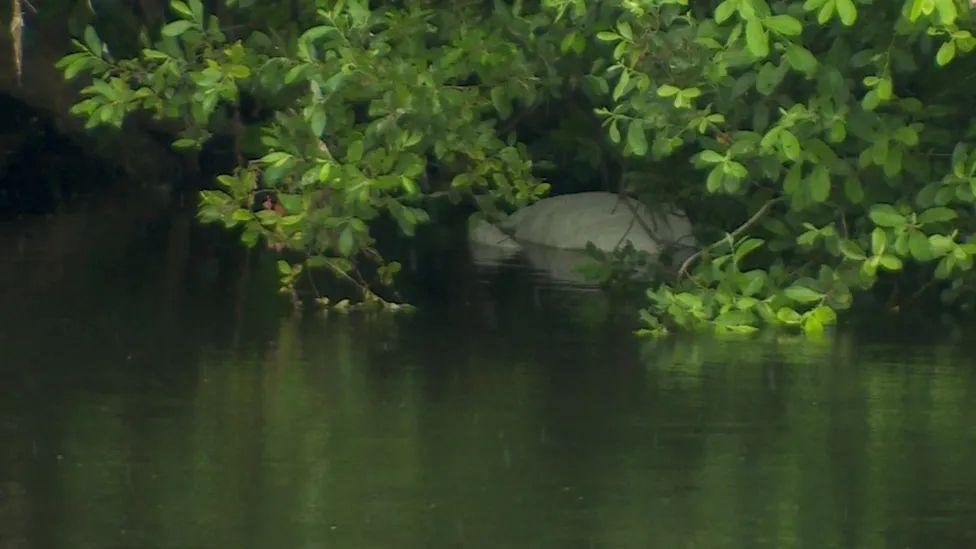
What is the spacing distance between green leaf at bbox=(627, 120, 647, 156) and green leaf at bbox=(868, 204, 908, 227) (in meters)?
1.13

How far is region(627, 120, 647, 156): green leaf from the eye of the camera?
402 inches

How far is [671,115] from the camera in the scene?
10414 millimetres

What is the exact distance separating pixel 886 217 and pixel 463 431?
9.97 ft

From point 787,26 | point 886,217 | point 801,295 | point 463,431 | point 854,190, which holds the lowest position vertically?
point 463,431

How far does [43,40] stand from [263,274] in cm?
615

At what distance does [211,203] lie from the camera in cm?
1128

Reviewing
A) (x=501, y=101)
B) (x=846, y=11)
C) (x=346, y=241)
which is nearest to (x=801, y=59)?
(x=846, y=11)

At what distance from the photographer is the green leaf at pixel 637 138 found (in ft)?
33.5

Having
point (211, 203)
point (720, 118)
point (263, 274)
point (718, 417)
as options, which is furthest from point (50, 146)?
point (718, 417)

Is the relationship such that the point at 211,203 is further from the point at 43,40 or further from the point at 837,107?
the point at 43,40

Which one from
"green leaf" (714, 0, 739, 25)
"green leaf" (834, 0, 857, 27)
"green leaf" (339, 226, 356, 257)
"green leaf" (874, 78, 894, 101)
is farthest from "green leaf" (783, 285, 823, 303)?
"green leaf" (339, 226, 356, 257)

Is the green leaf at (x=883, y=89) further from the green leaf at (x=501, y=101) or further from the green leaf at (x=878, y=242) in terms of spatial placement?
the green leaf at (x=501, y=101)

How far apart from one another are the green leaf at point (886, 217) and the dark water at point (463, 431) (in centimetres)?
63

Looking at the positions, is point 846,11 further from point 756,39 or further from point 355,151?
point 355,151
